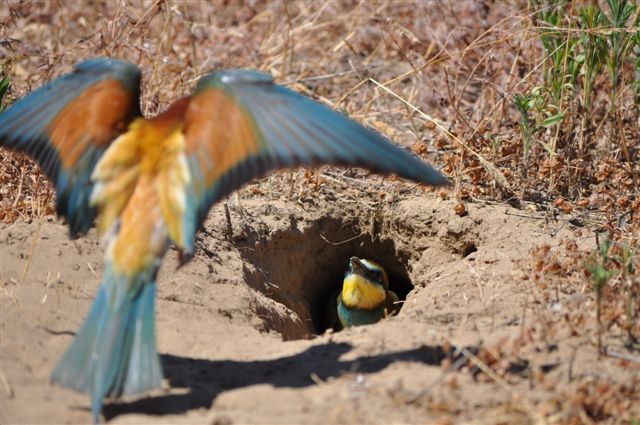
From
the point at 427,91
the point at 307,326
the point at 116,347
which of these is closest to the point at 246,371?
the point at 116,347

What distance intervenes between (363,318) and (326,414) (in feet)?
8.40

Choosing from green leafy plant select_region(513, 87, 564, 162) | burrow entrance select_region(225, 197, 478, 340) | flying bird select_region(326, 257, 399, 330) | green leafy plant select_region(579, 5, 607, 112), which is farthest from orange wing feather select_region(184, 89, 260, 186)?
flying bird select_region(326, 257, 399, 330)

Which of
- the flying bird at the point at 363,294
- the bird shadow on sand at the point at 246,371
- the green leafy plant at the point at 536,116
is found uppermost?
the green leafy plant at the point at 536,116

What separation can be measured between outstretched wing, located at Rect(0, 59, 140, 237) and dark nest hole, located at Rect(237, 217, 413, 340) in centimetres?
120

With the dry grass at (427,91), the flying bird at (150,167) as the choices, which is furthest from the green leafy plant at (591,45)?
the flying bird at (150,167)

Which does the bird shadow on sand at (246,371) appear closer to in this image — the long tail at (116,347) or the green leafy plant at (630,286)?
the long tail at (116,347)

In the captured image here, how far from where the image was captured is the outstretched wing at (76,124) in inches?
132

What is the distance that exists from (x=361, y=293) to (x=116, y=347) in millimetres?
2626

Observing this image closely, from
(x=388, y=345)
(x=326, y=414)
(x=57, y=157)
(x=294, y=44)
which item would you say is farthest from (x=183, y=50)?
(x=326, y=414)

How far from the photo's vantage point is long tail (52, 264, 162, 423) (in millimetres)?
2865

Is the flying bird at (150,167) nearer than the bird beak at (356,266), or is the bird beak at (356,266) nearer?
the flying bird at (150,167)

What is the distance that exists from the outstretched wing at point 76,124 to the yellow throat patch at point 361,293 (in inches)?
88.1

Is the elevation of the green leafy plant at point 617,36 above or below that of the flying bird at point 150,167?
above

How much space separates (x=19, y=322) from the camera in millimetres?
3469
